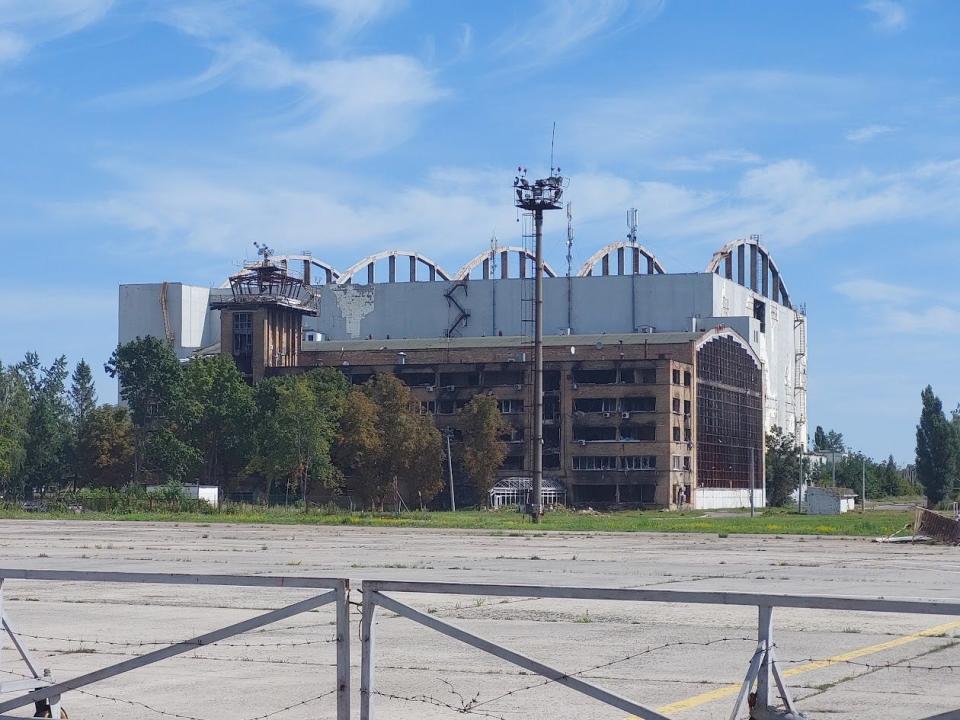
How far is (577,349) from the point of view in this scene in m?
124

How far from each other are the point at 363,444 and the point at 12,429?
33820mm

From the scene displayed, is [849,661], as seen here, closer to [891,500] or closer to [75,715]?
[75,715]

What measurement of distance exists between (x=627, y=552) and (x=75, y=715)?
91.3 feet

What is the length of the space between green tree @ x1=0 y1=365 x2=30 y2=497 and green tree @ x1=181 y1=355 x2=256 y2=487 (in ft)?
46.8

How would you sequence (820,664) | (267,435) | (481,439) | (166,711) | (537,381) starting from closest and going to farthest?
(166,711) < (820,664) < (537,381) < (267,435) < (481,439)

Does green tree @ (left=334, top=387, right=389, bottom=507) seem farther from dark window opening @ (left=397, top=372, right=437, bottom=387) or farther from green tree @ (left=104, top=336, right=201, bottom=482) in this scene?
dark window opening @ (left=397, top=372, right=437, bottom=387)

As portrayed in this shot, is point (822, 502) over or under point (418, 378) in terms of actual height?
under

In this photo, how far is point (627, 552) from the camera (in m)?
37.9

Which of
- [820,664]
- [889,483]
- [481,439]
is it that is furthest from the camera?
[889,483]

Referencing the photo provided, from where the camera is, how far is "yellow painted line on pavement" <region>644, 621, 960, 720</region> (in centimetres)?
1133

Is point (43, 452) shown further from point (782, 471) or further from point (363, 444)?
point (782, 471)

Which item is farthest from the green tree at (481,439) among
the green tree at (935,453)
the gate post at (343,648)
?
the gate post at (343,648)

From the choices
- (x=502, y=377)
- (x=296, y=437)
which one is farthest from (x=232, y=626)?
(x=502, y=377)

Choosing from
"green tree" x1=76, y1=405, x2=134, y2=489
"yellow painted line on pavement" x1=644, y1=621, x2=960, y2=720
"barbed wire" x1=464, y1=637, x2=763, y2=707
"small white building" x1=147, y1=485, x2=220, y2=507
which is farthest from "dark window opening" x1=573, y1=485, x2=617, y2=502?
"barbed wire" x1=464, y1=637, x2=763, y2=707
